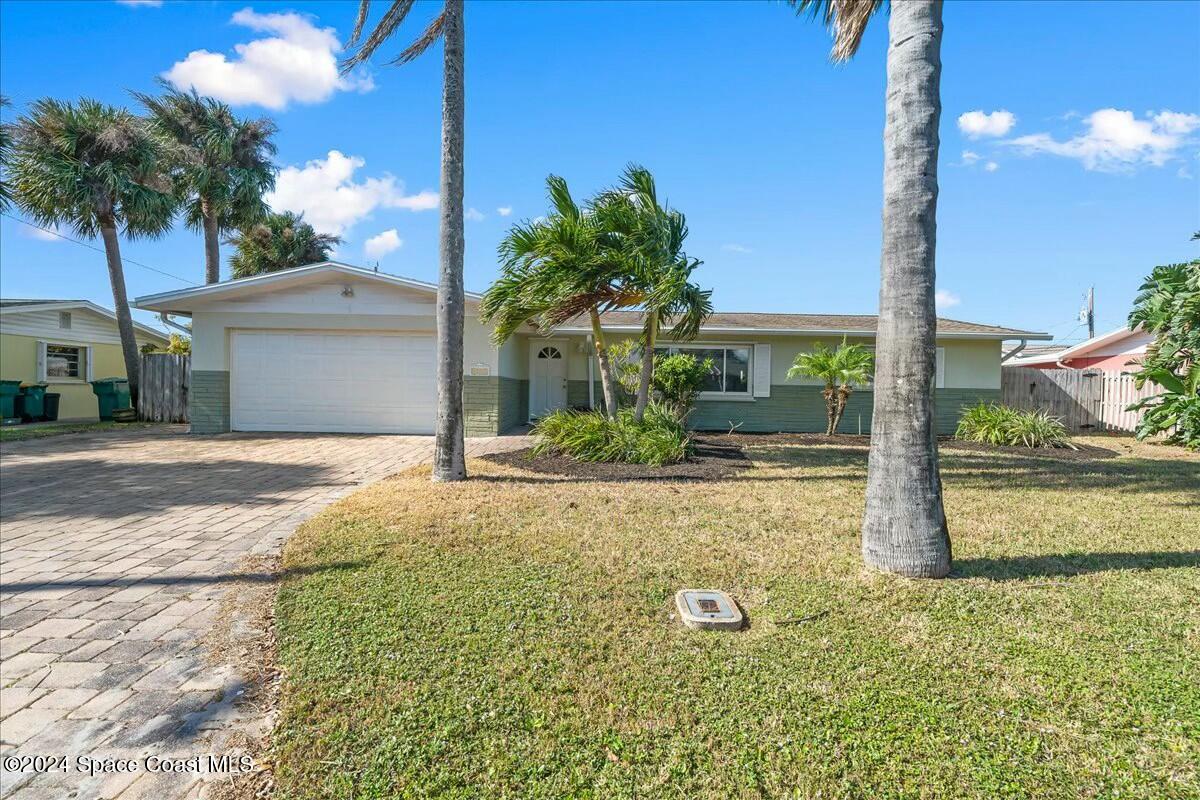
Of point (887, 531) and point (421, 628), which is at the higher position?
point (887, 531)

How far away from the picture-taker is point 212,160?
1898cm

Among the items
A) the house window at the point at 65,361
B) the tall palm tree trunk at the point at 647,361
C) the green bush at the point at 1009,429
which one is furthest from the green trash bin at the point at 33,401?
the green bush at the point at 1009,429

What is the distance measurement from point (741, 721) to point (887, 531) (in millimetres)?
2072

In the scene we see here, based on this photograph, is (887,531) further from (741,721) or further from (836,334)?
(836,334)

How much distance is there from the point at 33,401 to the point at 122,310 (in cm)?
332

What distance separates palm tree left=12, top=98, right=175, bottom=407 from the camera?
14.9m

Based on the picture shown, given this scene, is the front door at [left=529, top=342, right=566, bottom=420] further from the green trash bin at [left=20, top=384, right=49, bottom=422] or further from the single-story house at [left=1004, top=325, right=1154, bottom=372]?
the single-story house at [left=1004, top=325, right=1154, bottom=372]

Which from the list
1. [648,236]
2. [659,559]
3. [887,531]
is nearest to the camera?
[887,531]

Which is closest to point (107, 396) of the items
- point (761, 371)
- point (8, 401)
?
point (8, 401)

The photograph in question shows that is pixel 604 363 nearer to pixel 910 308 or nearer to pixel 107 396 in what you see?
pixel 910 308

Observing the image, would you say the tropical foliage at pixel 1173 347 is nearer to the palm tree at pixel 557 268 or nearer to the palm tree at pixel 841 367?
the palm tree at pixel 841 367

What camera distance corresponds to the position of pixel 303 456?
1001cm

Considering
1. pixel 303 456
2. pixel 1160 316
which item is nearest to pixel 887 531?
pixel 1160 316

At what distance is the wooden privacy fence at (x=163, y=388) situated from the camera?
16.0 m
